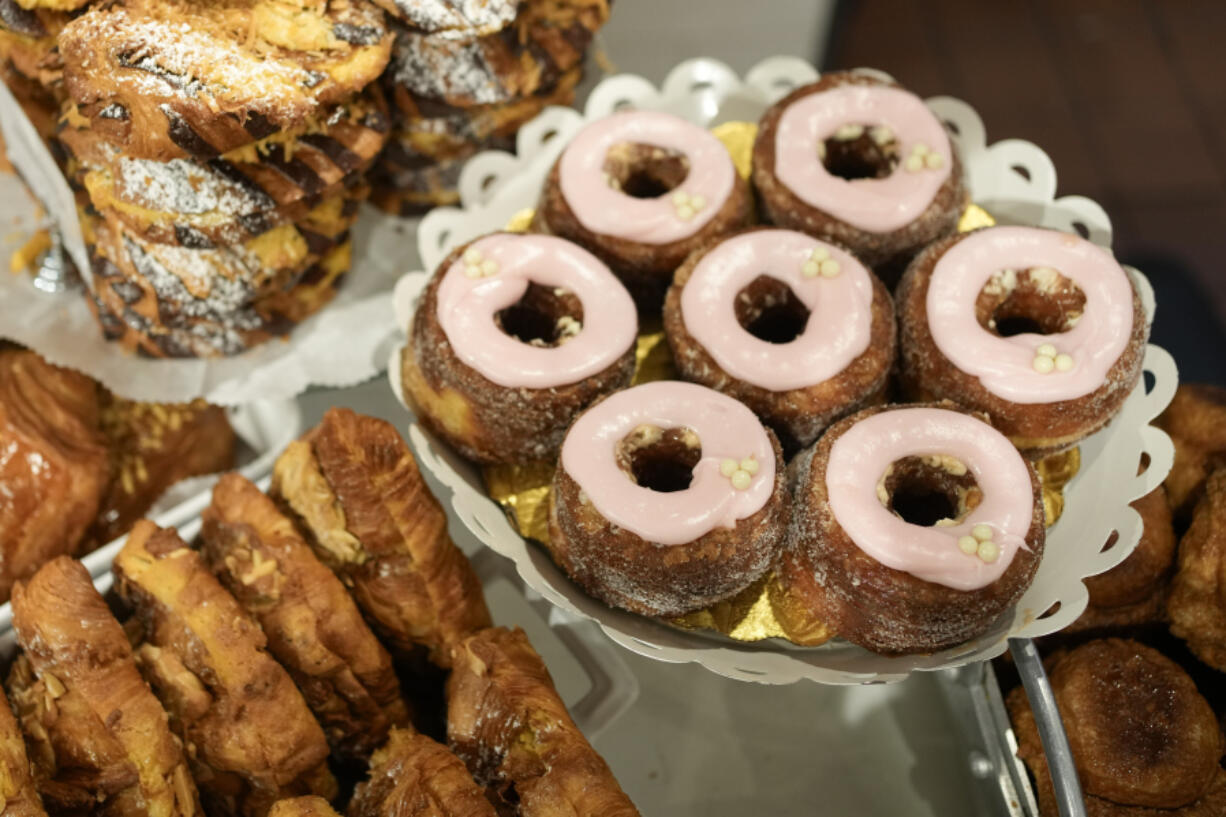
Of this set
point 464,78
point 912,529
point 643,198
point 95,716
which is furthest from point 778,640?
point 464,78

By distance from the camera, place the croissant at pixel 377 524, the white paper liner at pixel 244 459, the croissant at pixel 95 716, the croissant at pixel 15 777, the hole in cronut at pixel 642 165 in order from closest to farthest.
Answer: the croissant at pixel 15 777 → the croissant at pixel 95 716 → the croissant at pixel 377 524 → the white paper liner at pixel 244 459 → the hole in cronut at pixel 642 165

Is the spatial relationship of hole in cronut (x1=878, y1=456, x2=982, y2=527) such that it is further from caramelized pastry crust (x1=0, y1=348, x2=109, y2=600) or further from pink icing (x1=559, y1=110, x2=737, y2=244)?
caramelized pastry crust (x1=0, y1=348, x2=109, y2=600)

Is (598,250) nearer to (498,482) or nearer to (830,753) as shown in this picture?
(498,482)

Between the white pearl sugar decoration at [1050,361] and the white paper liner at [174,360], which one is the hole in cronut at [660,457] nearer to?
the white pearl sugar decoration at [1050,361]

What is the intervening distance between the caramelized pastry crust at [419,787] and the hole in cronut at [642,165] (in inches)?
43.8

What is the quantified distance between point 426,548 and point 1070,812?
3.51 ft

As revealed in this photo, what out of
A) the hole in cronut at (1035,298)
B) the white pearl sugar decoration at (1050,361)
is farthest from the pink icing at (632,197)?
the white pearl sugar decoration at (1050,361)

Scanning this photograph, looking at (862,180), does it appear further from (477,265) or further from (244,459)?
(244,459)

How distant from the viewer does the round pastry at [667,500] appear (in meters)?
1.55

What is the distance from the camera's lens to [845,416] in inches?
69.4

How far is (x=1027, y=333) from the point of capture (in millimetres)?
1837

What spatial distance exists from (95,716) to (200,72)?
1.00 m

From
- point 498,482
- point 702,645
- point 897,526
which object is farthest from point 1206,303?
point 498,482

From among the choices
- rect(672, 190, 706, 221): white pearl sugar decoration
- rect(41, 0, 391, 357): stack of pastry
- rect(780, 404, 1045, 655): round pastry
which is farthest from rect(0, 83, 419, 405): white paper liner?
rect(780, 404, 1045, 655): round pastry
